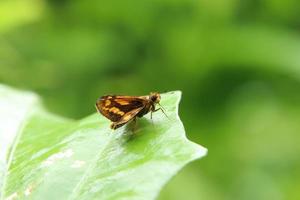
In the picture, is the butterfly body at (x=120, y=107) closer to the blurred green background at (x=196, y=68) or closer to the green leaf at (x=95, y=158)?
the green leaf at (x=95, y=158)

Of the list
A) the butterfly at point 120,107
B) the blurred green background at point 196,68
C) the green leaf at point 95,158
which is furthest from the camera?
the blurred green background at point 196,68

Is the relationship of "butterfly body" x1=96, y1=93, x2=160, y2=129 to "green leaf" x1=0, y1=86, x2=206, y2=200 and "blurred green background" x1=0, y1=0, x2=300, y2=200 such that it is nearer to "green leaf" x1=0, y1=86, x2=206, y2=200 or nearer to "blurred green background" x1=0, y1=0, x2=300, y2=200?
"green leaf" x1=0, y1=86, x2=206, y2=200

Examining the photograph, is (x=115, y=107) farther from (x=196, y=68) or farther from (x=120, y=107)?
(x=196, y=68)

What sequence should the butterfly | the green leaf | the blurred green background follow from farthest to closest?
the blurred green background, the butterfly, the green leaf

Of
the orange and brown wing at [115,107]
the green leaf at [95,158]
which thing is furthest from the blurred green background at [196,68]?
the orange and brown wing at [115,107]

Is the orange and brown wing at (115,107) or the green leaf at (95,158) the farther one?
Result: the orange and brown wing at (115,107)

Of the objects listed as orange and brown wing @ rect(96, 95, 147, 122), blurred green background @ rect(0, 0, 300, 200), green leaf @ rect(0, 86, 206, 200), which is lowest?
green leaf @ rect(0, 86, 206, 200)

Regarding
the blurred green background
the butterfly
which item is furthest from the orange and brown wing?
the blurred green background

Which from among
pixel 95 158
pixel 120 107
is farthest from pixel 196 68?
pixel 95 158
